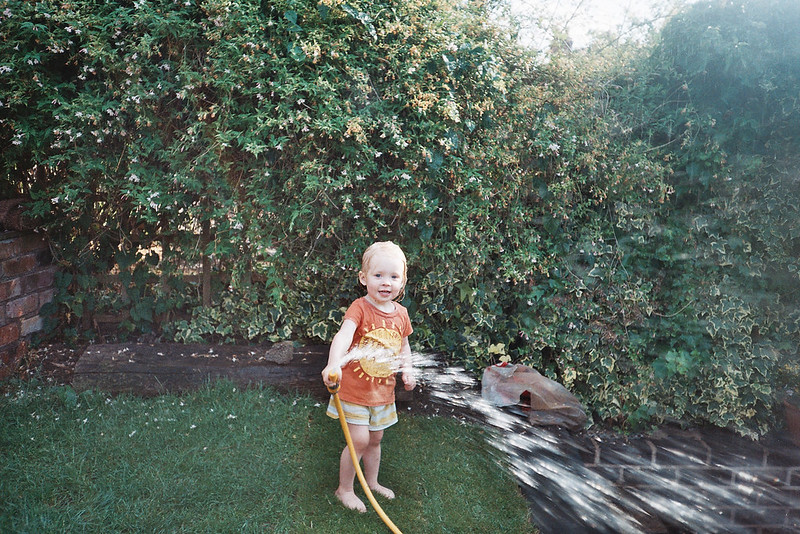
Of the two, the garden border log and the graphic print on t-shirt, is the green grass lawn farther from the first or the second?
the graphic print on t-shirt

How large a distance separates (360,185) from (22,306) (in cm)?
247

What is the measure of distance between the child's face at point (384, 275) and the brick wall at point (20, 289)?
8.89 ft

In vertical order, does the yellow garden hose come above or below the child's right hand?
below

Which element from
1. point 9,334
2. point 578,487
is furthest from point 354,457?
point 9,334

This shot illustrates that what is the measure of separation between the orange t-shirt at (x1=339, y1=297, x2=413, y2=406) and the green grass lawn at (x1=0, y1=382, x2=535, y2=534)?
0.51 metres

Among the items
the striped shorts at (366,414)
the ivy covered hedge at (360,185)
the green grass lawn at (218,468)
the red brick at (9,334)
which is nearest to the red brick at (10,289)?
the red brick at (9,334)

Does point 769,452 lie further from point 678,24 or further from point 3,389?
point 3,389

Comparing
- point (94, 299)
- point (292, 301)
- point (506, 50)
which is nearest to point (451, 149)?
point (506, 50)

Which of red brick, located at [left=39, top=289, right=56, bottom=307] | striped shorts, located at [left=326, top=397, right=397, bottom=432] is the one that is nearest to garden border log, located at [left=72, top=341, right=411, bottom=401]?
red brick, located at [left=39, top=289, right=56, bottom=307]

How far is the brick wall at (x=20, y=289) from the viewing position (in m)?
3.89

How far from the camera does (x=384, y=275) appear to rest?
8.54 feet

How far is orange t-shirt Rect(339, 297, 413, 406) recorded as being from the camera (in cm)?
266

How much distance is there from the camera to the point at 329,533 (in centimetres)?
249

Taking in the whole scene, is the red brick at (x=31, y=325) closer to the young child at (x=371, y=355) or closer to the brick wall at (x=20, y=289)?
the brick wall at (x=20, y=289)
